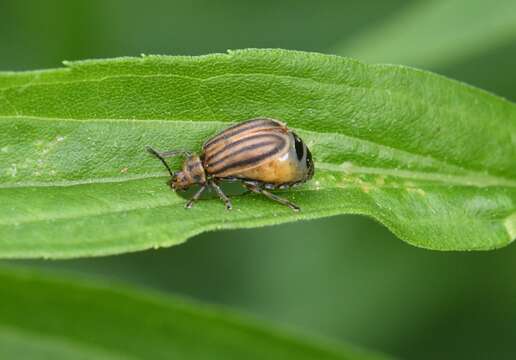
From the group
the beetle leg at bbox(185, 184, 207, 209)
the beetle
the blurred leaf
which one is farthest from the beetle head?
the blurred leaf

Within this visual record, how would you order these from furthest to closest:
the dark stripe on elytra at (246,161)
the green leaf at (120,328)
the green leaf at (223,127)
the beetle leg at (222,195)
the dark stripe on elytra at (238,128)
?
the green leaf at (120,328) < the dark stripe on elytra at (246,161) < the dark stripe on elytra at (238,128) < the beetle leg at (222,195) < the green leaf at (223,127)

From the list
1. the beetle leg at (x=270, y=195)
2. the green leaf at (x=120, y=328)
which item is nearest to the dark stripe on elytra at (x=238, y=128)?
the beetle leg at (x=270, y=195)

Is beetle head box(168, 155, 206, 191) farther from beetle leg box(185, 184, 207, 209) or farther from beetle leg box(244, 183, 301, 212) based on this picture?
beetle leg box(244, 183, 301, 212)

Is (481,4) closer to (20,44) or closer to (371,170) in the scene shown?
→ (371,170)

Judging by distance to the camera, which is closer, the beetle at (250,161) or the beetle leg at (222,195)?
the beetle leg at (222,195)

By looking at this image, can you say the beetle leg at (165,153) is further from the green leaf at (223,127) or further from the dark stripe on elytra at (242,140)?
the dark stripe on elytra at (242,140)

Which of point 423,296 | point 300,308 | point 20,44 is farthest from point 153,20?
point 423,296

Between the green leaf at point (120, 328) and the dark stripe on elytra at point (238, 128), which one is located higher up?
the dark stripe on elytra at point (238, 128)

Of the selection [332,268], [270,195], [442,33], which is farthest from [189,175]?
[332,268]
